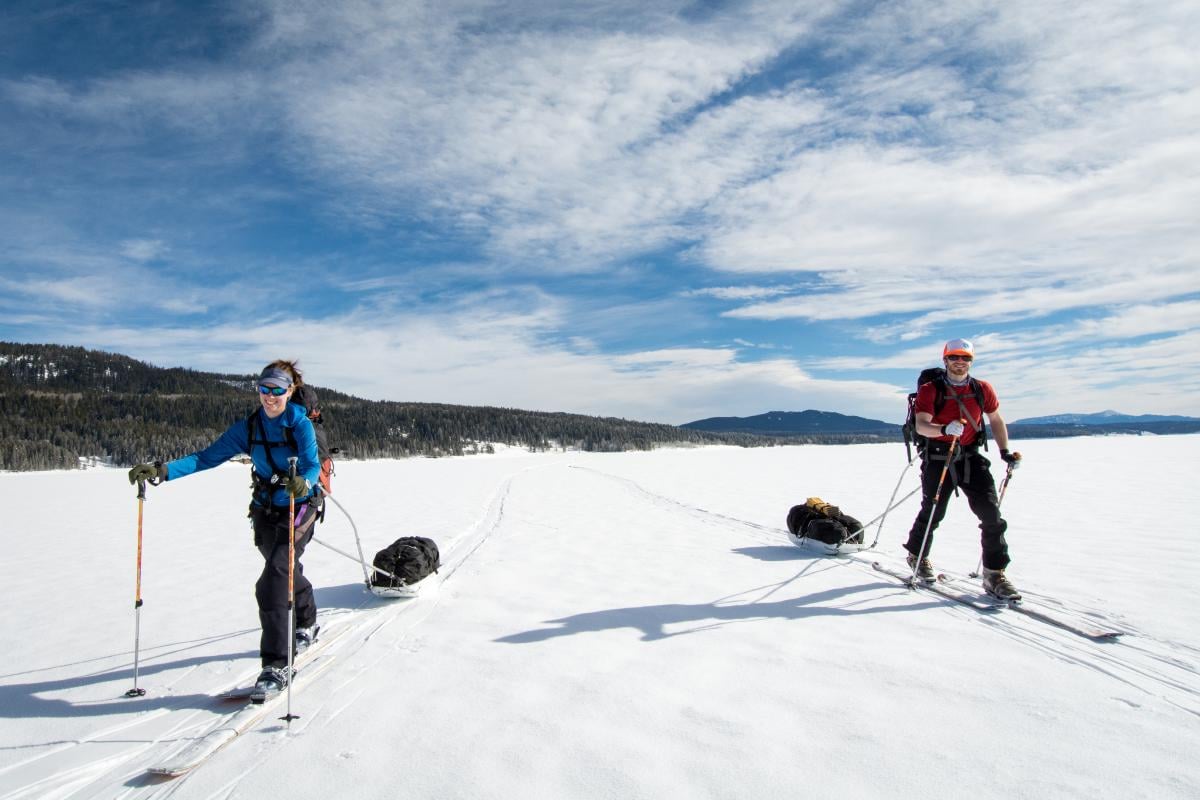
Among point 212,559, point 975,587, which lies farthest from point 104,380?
point 975,587

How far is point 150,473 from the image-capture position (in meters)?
4.71

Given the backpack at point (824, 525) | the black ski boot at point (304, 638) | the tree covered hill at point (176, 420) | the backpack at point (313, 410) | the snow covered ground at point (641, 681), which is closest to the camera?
the snow covered ground at point (641, 681)

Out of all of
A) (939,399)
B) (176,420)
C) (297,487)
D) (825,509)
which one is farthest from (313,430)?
(176,420)

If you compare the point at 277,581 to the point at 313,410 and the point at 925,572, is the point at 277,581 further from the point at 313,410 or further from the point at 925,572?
Result: the point at 925,572

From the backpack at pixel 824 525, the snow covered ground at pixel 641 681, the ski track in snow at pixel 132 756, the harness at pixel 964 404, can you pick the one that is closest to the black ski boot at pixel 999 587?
the snow covered ground at pixel 641 681

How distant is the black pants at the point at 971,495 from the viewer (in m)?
6.07

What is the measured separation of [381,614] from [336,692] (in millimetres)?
2074

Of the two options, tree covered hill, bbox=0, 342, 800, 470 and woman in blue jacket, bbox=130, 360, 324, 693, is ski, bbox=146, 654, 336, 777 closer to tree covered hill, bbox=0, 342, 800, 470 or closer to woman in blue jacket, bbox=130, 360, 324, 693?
woman in blue jacket, bbox=130, 360, 324, 693

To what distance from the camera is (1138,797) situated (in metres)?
2.74

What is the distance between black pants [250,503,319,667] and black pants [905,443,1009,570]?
6.18 m

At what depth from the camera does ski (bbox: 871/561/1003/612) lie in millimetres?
5820

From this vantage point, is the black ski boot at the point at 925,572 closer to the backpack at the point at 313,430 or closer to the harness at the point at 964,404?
the harness at the point at 964,404

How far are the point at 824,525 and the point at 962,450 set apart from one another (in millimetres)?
2663

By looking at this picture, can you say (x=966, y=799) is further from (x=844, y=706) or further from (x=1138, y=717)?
(x=1138, y=717)
